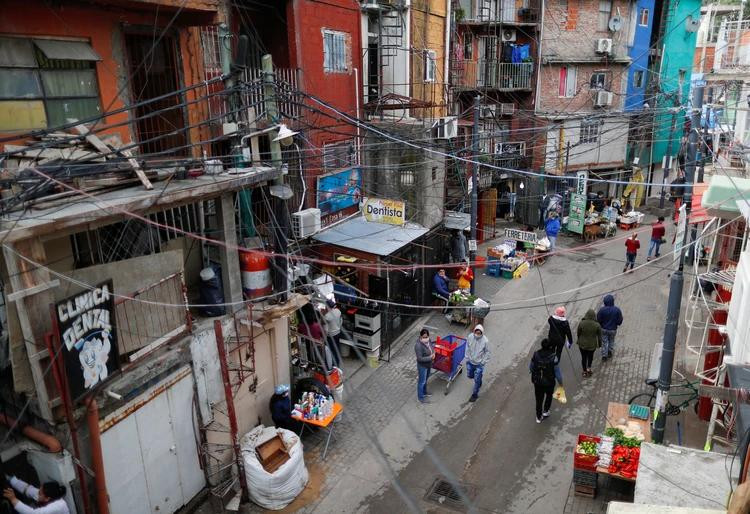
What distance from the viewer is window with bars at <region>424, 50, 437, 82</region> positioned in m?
20.6

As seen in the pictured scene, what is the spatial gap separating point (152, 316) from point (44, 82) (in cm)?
402

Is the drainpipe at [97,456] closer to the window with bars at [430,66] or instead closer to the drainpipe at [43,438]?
the drainpipe at [43,438]

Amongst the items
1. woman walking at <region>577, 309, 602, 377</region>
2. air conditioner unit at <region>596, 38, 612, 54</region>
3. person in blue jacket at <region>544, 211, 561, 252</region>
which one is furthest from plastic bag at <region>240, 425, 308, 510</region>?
air conditioner unit at <region>596, 38, 612, 54</region>

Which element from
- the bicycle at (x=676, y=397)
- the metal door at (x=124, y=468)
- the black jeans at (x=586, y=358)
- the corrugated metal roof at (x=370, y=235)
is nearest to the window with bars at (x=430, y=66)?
the corrugated metal roof at (x=370, y=235)

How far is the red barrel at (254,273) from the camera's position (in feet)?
36.2

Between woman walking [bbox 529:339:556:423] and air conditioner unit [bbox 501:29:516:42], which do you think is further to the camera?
air conditioner unit [bbox 501:29:516:42]

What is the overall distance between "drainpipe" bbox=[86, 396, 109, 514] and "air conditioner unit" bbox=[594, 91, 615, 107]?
30024 mm

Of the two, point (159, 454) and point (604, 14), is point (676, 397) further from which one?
point (604, 14)

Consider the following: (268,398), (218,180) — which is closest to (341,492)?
(268,398)

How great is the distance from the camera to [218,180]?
9.55 metres

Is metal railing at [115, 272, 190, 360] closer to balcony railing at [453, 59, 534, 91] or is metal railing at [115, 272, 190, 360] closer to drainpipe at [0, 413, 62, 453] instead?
drainpipe at [0, 413, 62, 453]

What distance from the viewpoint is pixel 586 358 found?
14.3m

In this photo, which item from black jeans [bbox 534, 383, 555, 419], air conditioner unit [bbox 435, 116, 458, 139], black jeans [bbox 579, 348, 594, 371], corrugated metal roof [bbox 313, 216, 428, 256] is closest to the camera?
black jeans [bbox 534, 383, 555, 419]

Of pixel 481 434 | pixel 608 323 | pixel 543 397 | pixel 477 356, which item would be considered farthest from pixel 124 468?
pixel 608 323
